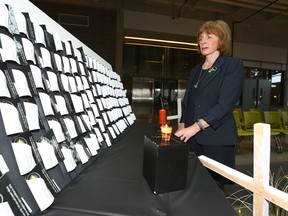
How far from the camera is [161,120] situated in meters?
1.07

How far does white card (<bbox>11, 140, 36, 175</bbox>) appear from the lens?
52 centimetres

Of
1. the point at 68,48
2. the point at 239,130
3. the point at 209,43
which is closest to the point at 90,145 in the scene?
the point at 68,48

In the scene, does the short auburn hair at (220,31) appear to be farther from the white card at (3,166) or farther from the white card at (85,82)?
the white card at (3,166)

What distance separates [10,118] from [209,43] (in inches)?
44.4

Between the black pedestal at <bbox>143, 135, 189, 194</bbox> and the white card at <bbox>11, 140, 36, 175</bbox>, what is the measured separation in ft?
1.03

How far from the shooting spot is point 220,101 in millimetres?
1302

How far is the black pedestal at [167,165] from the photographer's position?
688 mm

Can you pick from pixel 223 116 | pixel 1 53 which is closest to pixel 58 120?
pixel 1 53

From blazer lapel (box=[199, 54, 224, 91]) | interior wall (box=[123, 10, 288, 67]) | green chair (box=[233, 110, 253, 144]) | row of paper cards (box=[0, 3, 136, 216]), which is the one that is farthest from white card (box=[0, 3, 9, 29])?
interior wall (box=[123, 10, 288, 67])

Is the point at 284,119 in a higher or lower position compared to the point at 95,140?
lower

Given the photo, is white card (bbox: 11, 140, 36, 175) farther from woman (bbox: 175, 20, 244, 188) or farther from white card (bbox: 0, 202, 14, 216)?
woman (bbox: 175, 20, 244, 188)

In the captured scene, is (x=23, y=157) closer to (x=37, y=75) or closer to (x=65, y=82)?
(x=37, y=75)

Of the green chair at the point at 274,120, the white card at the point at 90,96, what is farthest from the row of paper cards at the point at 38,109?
the green chair at the point at 274,120

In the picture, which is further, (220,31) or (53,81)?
(220,31)
